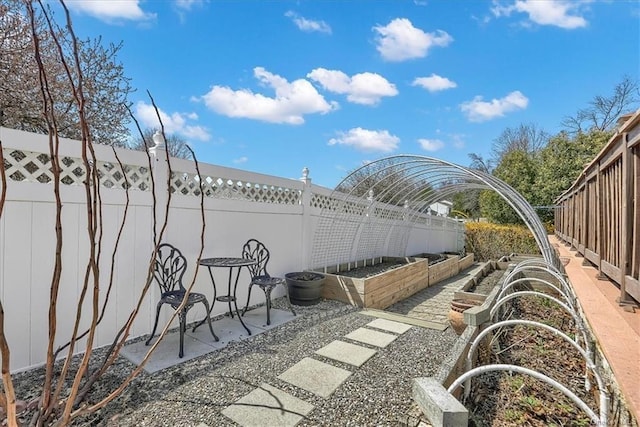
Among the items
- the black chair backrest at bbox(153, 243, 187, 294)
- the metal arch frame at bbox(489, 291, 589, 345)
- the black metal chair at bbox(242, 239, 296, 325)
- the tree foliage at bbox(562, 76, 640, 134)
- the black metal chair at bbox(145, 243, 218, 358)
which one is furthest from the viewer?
the tree foliage at bbox(562, 76, 640, 134)

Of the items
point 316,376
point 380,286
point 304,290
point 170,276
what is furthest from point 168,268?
point 380,286

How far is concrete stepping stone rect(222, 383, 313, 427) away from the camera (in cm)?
205

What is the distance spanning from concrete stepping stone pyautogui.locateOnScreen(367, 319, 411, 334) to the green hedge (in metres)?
11.0

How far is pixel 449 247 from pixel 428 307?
8872 millimetres

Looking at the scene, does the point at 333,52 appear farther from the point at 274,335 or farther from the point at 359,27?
the point at 274,335

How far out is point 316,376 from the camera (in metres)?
2.63

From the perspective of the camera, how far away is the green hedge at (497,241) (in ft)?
42.3

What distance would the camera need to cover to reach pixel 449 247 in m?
13.9

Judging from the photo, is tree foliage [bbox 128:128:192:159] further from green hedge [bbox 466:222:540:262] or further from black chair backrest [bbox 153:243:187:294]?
green hedge [bbox 466:222:540:262]

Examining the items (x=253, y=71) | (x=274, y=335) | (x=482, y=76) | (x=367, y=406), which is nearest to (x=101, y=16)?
(x=367, y=406)

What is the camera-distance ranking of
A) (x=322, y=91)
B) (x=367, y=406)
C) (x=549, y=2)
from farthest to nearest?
1. (x=322, y=91)
2. (x=549, y=2)
3. (x=367, y=406)

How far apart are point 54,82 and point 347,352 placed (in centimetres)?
615

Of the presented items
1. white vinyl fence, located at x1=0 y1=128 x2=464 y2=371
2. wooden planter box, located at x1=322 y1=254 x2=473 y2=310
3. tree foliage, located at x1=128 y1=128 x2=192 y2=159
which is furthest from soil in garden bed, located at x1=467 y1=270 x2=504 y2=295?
tree foliage, located at x1=128 y1=128 x2=192 y2=159

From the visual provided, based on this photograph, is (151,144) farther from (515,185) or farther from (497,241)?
(515,185)
